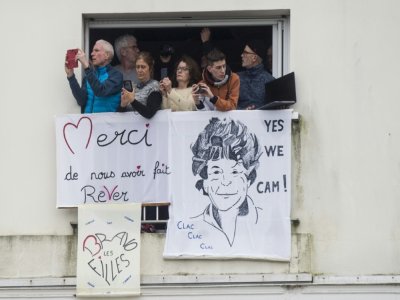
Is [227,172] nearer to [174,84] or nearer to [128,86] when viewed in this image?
[174,84]

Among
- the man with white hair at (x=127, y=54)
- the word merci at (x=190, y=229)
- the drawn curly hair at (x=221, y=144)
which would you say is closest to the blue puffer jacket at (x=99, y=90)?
the man with white hair at (x=127, y=54)

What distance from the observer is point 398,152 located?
87.4 ft

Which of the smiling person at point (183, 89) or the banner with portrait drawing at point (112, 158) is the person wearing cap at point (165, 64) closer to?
the smiling person at point (183, 89)

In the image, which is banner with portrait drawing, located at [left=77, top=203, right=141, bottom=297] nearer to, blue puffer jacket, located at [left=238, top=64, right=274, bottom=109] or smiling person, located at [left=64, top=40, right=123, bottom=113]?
smiling person, located at [left=64, top=40, right=123, bottom=113]

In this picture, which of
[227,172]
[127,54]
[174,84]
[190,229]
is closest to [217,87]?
[174,84]

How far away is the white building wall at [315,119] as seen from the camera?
26594 millimetres

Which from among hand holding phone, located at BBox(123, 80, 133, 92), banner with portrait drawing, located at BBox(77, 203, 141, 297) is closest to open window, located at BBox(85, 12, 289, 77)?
hand holding phone, located at BBox(123, 80, 133, 92)

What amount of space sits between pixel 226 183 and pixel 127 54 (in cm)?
196

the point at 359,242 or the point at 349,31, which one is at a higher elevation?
the point at 349,31

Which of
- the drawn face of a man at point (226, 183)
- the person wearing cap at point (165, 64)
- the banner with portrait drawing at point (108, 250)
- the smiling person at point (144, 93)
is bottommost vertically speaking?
the banner with portrait drawing at point (108, 250)

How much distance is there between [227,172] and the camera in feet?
87.8

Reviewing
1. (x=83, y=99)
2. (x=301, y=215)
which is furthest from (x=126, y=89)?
(x=301, y=215)

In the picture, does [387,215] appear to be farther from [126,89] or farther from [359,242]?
[126,89]

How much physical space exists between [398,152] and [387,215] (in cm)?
71
